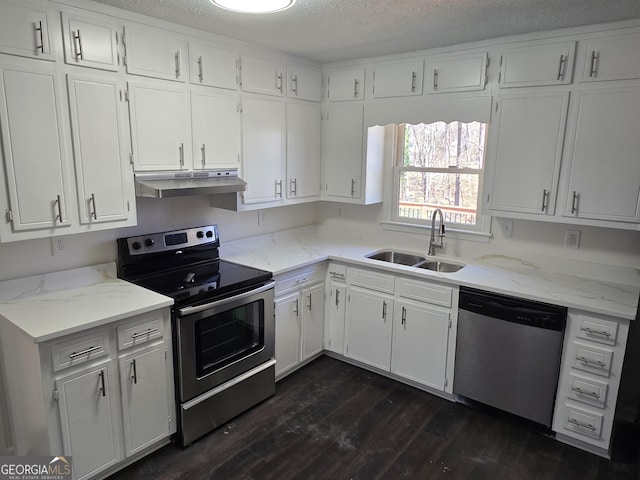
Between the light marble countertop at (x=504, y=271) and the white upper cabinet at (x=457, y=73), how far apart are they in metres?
1.27

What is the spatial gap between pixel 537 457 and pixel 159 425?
220 centimetres

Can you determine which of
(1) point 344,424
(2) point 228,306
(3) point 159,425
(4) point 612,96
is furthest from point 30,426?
(4) point 612,96

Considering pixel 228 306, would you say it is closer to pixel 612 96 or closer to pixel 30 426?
pixel 30 426

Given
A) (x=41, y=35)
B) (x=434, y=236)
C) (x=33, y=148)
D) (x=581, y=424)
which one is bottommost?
(x=581, y=424)

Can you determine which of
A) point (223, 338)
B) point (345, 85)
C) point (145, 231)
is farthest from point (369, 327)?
point (345, 85)

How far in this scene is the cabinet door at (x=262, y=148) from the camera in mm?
3148

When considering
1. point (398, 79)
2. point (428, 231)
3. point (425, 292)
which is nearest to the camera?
point (425, 292)

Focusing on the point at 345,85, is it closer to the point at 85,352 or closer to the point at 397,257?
the point at 397,257

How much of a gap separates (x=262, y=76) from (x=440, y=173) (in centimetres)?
160

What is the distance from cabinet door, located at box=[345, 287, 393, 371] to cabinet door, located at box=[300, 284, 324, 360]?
0.23 m

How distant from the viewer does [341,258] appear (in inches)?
133

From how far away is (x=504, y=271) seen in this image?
10.0ft

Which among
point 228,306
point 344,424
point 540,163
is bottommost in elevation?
point 344,424

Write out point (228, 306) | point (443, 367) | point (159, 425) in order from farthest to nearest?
1. point (443, 367)
2. point (228, 306)
3. point (159, 425)
